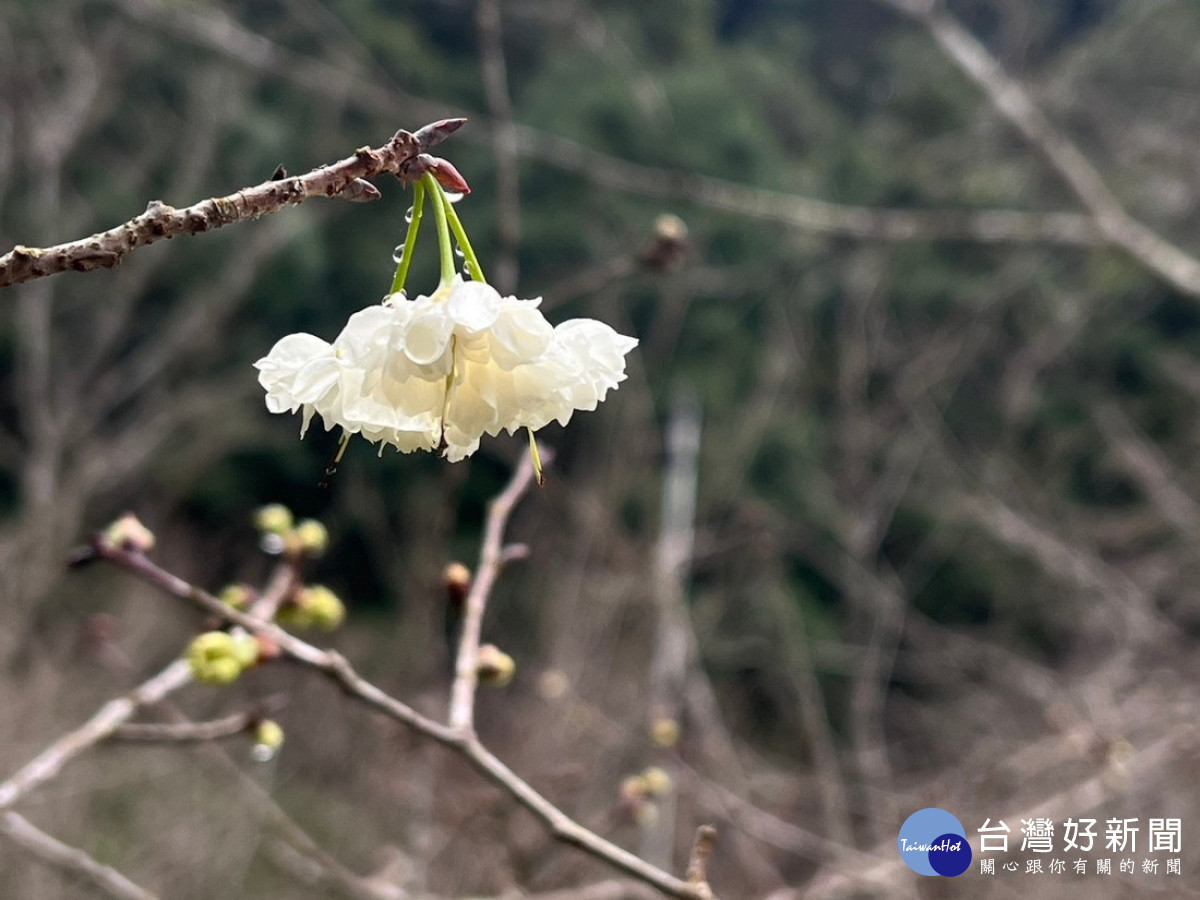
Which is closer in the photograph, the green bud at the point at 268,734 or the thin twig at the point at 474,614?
the thin twig at the point at 474,614

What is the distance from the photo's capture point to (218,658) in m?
0.88

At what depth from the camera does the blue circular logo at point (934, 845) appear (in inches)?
64.5

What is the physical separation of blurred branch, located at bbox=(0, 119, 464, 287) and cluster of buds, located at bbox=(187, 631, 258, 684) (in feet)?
1.64

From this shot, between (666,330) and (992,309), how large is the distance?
2.63 meters

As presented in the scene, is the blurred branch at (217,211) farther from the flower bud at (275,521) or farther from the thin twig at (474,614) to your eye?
the flower bud at (275,521)

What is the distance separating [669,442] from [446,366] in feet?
17.8

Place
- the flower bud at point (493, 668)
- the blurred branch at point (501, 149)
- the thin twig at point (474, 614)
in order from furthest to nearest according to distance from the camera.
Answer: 1. the blurred branch at point (501, 149)
2. the flower bud at point (493, 668)
3. the thin twig at point (474, 614)

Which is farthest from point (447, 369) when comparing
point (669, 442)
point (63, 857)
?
point (669, 442)

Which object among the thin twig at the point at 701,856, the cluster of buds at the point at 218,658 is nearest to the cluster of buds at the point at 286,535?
the cluster of buds at the point at 218,658

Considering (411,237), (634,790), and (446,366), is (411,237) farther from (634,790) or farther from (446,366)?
(634,790)

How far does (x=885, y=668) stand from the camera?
6.01 meters

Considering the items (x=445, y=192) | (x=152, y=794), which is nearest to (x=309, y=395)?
(x=445, y=192)

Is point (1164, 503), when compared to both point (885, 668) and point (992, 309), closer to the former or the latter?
point (885, 668)

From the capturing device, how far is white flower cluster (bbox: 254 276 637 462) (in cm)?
60
